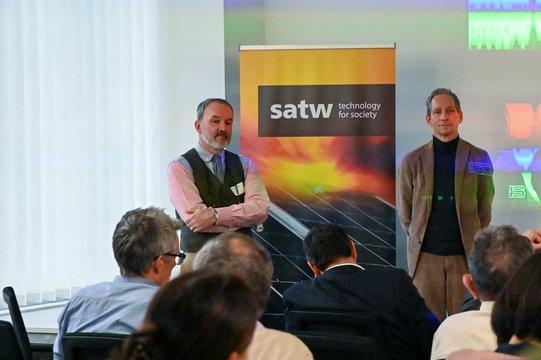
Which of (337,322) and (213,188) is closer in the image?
(337,322)

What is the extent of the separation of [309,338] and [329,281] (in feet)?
2.48

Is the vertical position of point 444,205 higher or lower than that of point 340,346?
higher

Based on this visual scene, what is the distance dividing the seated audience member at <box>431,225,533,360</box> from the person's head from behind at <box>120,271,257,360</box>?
4.13ft

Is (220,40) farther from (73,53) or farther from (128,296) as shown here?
(128,296)

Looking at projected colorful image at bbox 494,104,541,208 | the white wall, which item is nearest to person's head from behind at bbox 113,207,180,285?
the white wall

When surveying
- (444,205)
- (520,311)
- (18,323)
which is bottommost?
(18,323)

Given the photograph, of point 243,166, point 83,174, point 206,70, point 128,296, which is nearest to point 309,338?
point 128,296

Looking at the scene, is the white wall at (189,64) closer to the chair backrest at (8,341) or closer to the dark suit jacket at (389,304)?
the dark suit jacket at (389,304)

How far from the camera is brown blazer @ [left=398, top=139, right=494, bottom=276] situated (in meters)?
5.22

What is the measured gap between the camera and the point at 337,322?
2.93 meters

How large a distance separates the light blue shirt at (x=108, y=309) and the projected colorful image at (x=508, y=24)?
4.52m

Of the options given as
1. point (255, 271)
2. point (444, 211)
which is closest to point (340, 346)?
point (255, 271)

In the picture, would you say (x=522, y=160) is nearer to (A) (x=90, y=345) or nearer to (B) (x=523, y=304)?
(A) (x=90, y=345)

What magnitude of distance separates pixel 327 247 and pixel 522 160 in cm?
340
